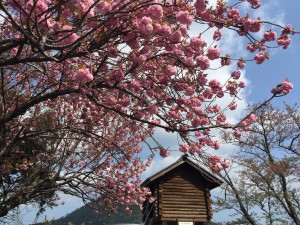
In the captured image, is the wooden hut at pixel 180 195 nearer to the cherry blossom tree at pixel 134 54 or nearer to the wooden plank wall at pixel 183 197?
the wooden plank wall at pixel 183 197

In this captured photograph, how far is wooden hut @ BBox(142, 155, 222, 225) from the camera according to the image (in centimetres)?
1794

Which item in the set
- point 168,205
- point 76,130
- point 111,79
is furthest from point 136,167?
point 111,79

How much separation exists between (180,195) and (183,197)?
8.2 inches

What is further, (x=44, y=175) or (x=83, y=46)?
(x=44, y=175)

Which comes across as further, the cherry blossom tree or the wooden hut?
the wooden hut

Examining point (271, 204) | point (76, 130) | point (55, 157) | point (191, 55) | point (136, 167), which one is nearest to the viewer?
point (191, 55)

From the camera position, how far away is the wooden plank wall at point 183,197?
1803 centimetres

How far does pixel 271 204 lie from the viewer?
85.5 ft

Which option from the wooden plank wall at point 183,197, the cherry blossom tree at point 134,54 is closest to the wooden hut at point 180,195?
the wooden plank wall at point 183,197

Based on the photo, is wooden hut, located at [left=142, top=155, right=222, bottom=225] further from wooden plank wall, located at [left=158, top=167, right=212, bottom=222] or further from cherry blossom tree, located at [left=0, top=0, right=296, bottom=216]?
cherry blossom tree, located at [left=0, top=0, right=296, bottom=216]

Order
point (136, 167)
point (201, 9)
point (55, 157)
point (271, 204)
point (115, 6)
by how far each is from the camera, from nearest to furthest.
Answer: point (115, 6) < point (201, 9) < point (55, 157) < point (136, 167) < point (271, 204)

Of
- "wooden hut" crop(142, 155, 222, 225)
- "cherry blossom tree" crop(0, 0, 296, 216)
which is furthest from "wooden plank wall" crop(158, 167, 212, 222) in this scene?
"cherry blossom tree" crop(0, 0, 296, 216)

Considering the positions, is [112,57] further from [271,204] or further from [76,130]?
[271,204]

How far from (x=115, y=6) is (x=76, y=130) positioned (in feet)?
13.5
